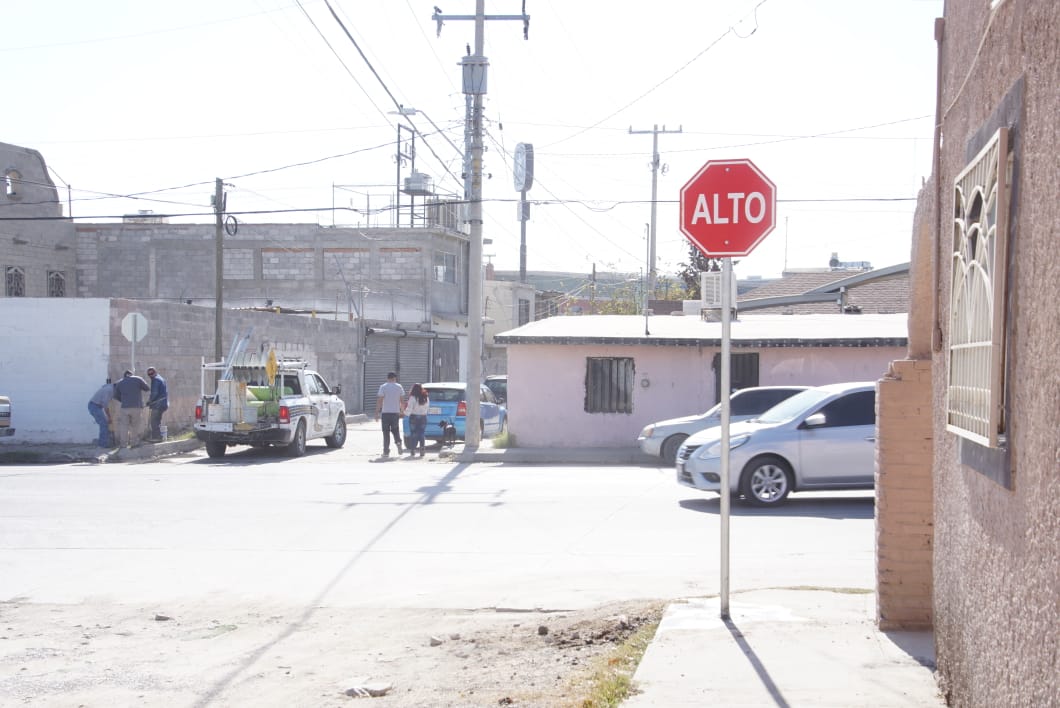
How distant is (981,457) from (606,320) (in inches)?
912

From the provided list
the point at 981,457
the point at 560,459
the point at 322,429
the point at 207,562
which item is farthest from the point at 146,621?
the point at 322,429

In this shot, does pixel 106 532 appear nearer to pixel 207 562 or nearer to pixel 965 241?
pixel 207 562

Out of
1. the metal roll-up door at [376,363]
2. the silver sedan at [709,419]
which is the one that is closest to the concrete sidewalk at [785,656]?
the silver sedan at [709,419]

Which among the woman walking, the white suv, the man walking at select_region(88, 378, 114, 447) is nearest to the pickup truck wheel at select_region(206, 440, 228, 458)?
the man walking at select_region(88, 378, 114, 447)

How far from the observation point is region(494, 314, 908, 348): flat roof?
78.5 feet

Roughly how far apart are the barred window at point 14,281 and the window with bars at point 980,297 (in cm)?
4433

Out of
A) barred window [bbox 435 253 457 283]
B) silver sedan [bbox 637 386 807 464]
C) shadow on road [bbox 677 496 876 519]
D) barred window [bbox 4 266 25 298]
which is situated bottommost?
shadow on road [bbox 677 496 876 519]

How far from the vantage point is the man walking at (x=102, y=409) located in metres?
24.1

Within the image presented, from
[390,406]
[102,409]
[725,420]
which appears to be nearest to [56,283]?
[102,409]

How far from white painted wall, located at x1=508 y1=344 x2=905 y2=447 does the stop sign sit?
17455mm

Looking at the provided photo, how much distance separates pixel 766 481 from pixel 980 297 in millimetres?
9977

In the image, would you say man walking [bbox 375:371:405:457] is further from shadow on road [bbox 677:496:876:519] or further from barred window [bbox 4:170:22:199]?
barred window [bbox 4:170:22:199]

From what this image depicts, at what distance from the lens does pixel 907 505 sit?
6980 mm

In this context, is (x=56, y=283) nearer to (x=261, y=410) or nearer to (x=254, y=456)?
(x=254, y=456)
